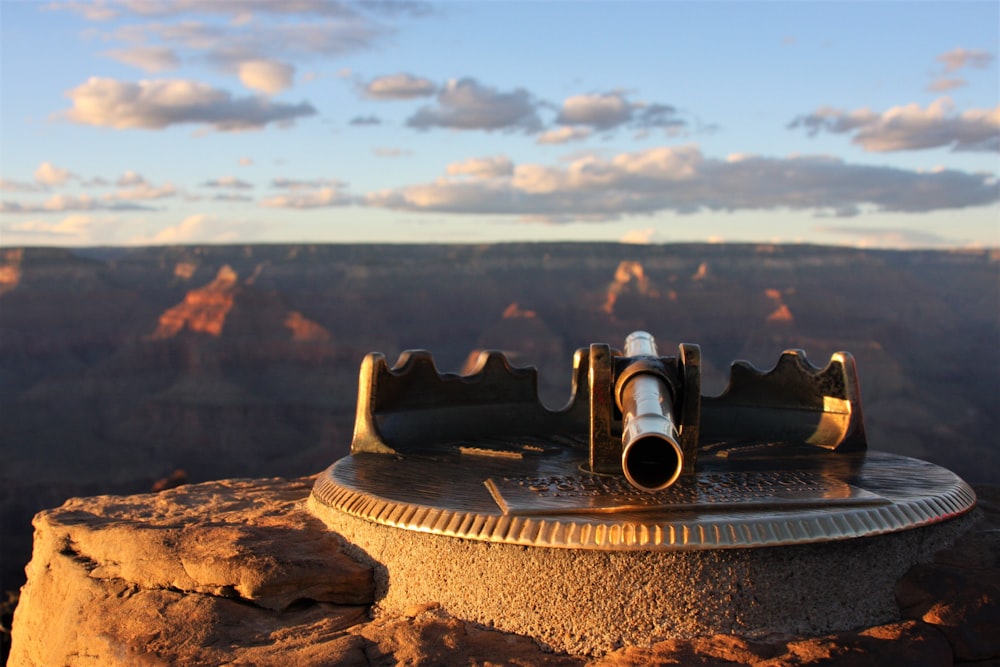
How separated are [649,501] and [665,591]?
0.61 meters

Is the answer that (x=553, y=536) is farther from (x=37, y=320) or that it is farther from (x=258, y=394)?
(x=37, y=320)

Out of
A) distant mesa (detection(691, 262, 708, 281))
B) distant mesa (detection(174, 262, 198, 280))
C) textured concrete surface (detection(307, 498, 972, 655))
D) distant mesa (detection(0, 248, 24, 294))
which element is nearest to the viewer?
textured concrete surface (detection(307, 498, 972, 655))

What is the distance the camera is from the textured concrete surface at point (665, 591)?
511 centimetres

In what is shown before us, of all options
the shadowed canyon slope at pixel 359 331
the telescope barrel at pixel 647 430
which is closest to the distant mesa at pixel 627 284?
the shadowed canyon slope at pixel 359 331

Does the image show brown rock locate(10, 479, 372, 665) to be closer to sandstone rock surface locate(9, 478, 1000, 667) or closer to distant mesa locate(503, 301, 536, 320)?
sandstone rock surface locate(9, 478, 1000, 667)

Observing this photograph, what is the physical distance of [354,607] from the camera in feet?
18.8

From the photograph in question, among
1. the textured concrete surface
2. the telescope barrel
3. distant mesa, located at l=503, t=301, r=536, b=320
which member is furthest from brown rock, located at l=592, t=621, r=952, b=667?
distant mesa, located at l=503, t=301, r=536, b=320

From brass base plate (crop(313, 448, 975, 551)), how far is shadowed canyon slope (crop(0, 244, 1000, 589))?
36.7 metres

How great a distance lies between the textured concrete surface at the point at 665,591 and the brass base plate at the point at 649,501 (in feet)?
0.31

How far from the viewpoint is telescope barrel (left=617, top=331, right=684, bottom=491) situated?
5.26m

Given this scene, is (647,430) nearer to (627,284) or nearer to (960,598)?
(960,598)

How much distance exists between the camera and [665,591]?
5.11 m

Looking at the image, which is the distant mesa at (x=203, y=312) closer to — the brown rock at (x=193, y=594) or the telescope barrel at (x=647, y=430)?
the brown rock at (x=193, y=594)

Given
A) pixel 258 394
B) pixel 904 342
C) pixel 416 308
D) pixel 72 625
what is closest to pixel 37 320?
pixel 258 394
